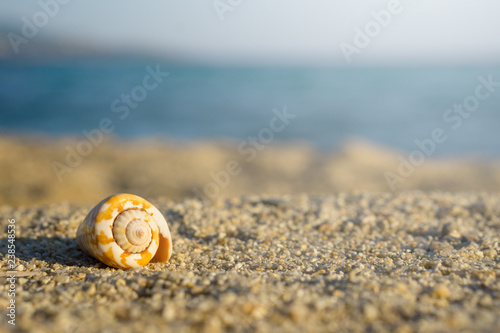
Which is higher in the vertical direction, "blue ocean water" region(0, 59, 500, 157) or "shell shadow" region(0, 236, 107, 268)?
"blue ocean water" region(0, 59, 500, 157)

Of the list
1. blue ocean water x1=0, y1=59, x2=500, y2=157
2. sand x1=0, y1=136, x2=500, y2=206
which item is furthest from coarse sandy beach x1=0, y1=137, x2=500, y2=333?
blue ocean water x1=0, y1=59, x2=500, y2=157

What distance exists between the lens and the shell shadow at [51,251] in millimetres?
2824

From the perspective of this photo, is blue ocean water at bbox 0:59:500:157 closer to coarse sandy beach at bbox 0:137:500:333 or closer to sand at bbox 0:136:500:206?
sand at bbox 0:136:500:206

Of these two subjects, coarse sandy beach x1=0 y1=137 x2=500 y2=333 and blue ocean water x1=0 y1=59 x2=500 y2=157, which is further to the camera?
blue ocean water x1=0 y1=59 x2=500 y2=157

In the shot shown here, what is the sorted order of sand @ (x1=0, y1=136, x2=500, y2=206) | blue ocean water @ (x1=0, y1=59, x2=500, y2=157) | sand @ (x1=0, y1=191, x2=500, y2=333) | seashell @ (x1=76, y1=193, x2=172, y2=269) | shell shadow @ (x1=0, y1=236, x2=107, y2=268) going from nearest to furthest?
sand @ (x1=0, y1=191, x2=500, y2=333) → seashell @ (x1=76, y1=193, x2=172, y2=269) → shell shadow @ (x1=0, y1=236, x2=107, y2=268) → sand @ (x1=0, y1=136, x2=500, y2=206) → blue ocean water @ (x1=0, y1=59, x2=500, y2=157)

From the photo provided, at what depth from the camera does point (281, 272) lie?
8.23 feet

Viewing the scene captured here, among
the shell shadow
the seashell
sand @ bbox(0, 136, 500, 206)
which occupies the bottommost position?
the shell shadow

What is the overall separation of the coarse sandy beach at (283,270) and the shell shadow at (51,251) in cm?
1

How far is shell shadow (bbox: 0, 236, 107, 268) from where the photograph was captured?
2.82m

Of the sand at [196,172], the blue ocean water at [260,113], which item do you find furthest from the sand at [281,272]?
the blue ocean water at [260,113]

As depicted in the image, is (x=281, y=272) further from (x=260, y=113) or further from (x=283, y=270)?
(x=260, y=113)

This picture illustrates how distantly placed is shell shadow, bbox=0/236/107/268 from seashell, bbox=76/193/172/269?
0.21 m

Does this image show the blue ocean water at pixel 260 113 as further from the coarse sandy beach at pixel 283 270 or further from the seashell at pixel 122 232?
the seashell at pixel 122 232

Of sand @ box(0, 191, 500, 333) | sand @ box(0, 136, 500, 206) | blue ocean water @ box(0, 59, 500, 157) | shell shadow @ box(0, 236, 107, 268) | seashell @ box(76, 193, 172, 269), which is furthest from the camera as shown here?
blue ocean water @ box(0, 59, 500, 157)
